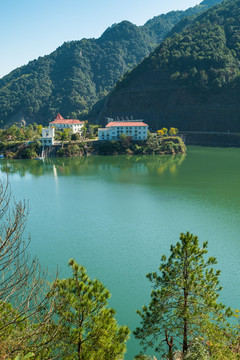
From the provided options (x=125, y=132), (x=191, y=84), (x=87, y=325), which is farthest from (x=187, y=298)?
(x=191, y=84)

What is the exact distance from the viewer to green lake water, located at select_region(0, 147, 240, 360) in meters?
12.8

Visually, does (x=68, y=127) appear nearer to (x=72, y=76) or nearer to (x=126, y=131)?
(x=126, y=131)

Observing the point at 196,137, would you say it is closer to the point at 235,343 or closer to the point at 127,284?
the point at 127,284

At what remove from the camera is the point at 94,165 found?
4094 centimetres

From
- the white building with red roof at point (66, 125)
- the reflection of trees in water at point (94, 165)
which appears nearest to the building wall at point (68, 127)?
the white building with red roof at point (66, 125)

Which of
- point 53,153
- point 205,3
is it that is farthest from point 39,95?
point 205,3

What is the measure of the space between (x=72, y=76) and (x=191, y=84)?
170 feet

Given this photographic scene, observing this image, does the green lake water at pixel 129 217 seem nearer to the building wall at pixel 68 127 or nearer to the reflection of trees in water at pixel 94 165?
the reflection of trees in water at pixel 94 165

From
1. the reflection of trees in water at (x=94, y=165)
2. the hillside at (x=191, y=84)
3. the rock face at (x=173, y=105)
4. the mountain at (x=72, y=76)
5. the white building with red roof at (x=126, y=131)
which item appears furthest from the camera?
the mountain at (x=72, y=76)

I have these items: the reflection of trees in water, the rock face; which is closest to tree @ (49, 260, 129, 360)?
the reflection of trees in water

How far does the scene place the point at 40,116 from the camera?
299 ft

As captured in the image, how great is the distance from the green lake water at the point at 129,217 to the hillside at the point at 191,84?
896 inches

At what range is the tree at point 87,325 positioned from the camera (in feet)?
21.1

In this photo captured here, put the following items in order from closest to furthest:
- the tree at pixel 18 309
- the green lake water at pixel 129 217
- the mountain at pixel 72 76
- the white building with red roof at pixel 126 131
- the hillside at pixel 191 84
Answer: the tree at pixel 18 309 → the green lake water at pixel 129 217 → the white building with red roof at pixel 126 131 → the hillside at pixel 191 84 → the mountain at pixel 72 76
